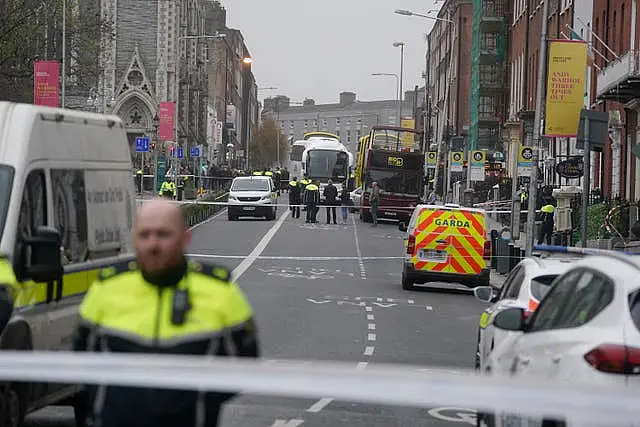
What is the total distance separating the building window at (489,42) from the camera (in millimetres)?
83250

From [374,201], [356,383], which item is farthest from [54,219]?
[374,201]

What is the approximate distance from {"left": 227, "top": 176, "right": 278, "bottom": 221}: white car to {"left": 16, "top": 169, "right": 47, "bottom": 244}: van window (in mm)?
45964

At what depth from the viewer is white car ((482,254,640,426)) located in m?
6.72

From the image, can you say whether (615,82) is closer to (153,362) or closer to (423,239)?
(423,239)

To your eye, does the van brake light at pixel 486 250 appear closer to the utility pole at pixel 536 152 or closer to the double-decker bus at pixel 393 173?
the utility pole at pixel 536 152

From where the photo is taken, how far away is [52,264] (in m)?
9.09

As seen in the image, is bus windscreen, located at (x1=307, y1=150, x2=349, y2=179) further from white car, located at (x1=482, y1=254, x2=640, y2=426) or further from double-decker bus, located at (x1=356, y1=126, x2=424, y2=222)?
white car, located at (x1=482, y1=254, x2=640, y2=426)

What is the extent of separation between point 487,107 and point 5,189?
76.2 meters

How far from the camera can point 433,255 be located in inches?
1101

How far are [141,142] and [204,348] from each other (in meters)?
59.3

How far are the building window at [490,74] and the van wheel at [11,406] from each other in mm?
75630

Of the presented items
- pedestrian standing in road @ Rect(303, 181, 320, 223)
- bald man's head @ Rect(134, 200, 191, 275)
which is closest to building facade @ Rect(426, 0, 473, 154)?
pedestrian standing in road @ Rect(303, 181, 320, 223)

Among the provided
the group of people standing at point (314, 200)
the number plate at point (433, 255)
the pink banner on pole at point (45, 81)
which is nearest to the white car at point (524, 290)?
the number plate at point (433, 255)

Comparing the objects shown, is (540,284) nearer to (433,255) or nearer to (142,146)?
(433,255)
